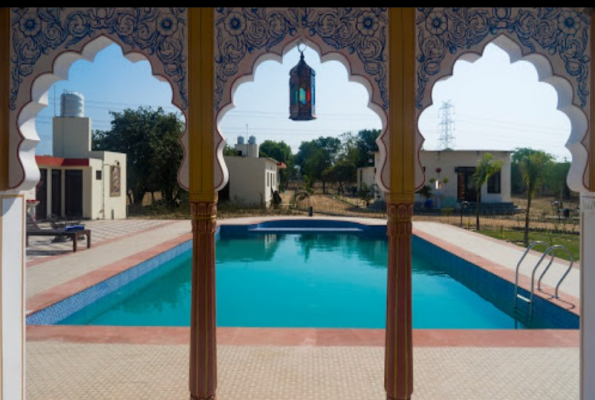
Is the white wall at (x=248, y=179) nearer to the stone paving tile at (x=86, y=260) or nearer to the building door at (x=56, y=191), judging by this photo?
the building door at (x=56, y=191)

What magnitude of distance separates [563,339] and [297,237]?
10296mm

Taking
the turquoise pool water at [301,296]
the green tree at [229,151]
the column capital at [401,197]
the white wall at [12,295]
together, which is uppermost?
the green tree at [229,151]

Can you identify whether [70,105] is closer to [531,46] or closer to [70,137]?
[70,137]

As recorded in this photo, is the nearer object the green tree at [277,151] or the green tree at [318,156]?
the green tree at [318,156]

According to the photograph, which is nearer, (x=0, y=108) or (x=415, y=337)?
(x=0, y=108)

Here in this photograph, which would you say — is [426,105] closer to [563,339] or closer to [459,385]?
[459,385]

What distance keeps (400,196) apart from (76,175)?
15093 mm

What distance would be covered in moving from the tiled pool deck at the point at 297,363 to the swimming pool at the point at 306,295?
3.08ft

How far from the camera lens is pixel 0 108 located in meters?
3.03

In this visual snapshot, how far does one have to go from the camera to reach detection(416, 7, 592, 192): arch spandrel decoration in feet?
9.97

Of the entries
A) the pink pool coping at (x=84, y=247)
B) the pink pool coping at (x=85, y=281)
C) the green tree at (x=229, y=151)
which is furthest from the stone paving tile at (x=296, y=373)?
the green tree at (x=229, y=151)

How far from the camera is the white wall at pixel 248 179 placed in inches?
895

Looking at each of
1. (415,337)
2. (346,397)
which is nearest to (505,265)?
(415,337)

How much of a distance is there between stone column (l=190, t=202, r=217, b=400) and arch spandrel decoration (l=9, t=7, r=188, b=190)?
0.53 m
